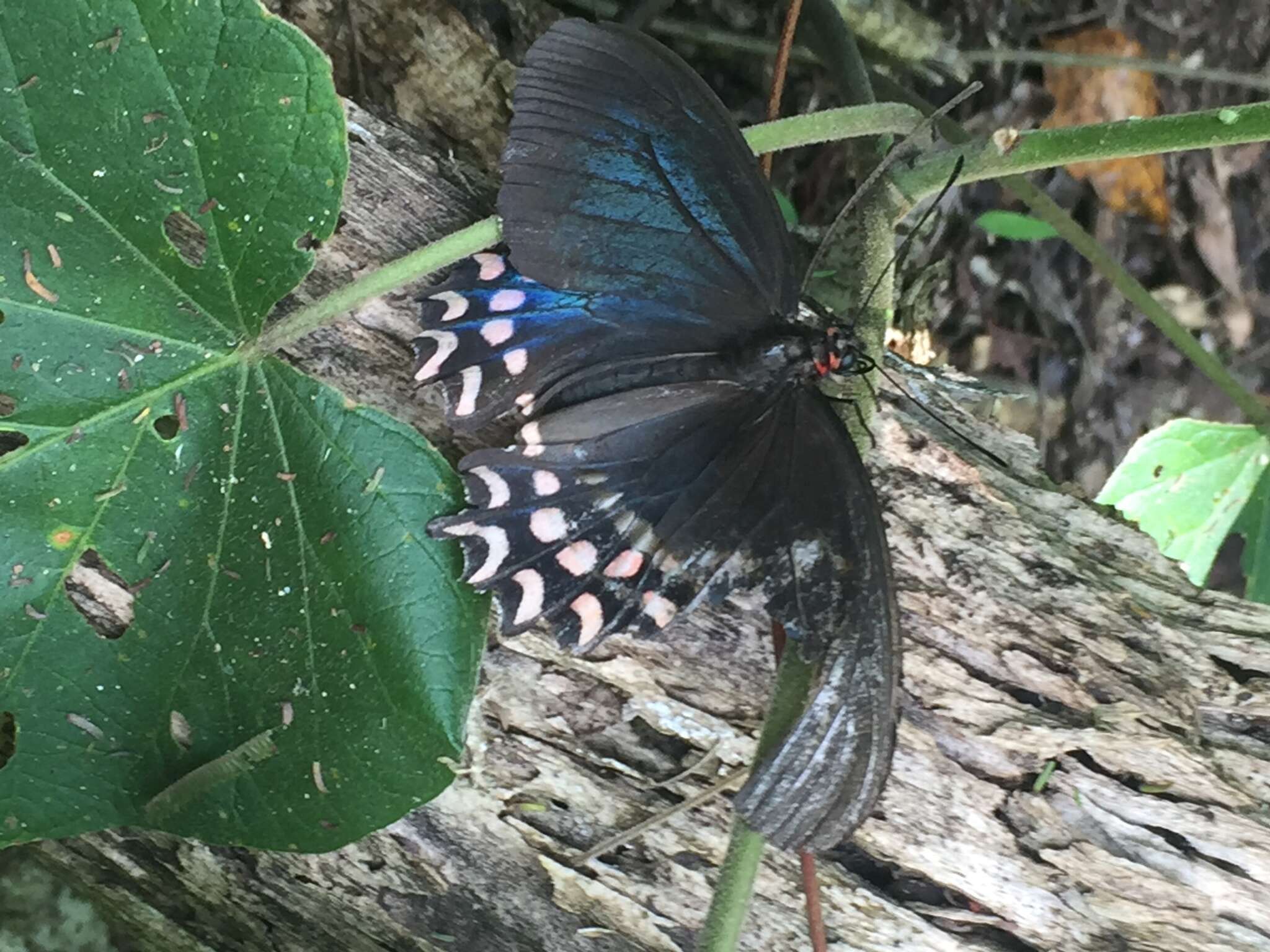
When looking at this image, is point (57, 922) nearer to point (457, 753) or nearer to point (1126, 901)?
point (457, 753)

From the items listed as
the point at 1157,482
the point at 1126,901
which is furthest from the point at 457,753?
the point at 1157,482

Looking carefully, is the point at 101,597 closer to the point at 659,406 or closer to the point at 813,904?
the point at 659,406

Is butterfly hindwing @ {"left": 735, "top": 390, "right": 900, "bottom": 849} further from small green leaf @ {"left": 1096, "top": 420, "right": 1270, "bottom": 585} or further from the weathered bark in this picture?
small green leaf @ {"left": 1096, "top": 420, "right": 1270, "bottom": 585}

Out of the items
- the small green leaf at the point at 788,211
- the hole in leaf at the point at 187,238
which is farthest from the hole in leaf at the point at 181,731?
the small green leaf at the point at 788,211

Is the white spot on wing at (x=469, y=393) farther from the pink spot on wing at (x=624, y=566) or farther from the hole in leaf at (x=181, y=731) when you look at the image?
the hole in leaf at (x=181, y=731)

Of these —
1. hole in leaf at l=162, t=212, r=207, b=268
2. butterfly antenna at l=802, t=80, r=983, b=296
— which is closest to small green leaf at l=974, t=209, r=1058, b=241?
butterfly antenna at l=802, t=80, r=983, b=296

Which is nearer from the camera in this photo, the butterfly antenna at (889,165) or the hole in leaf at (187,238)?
the hole in leaf at (187,238)

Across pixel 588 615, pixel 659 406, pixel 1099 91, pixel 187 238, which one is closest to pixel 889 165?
pixel 659 406
